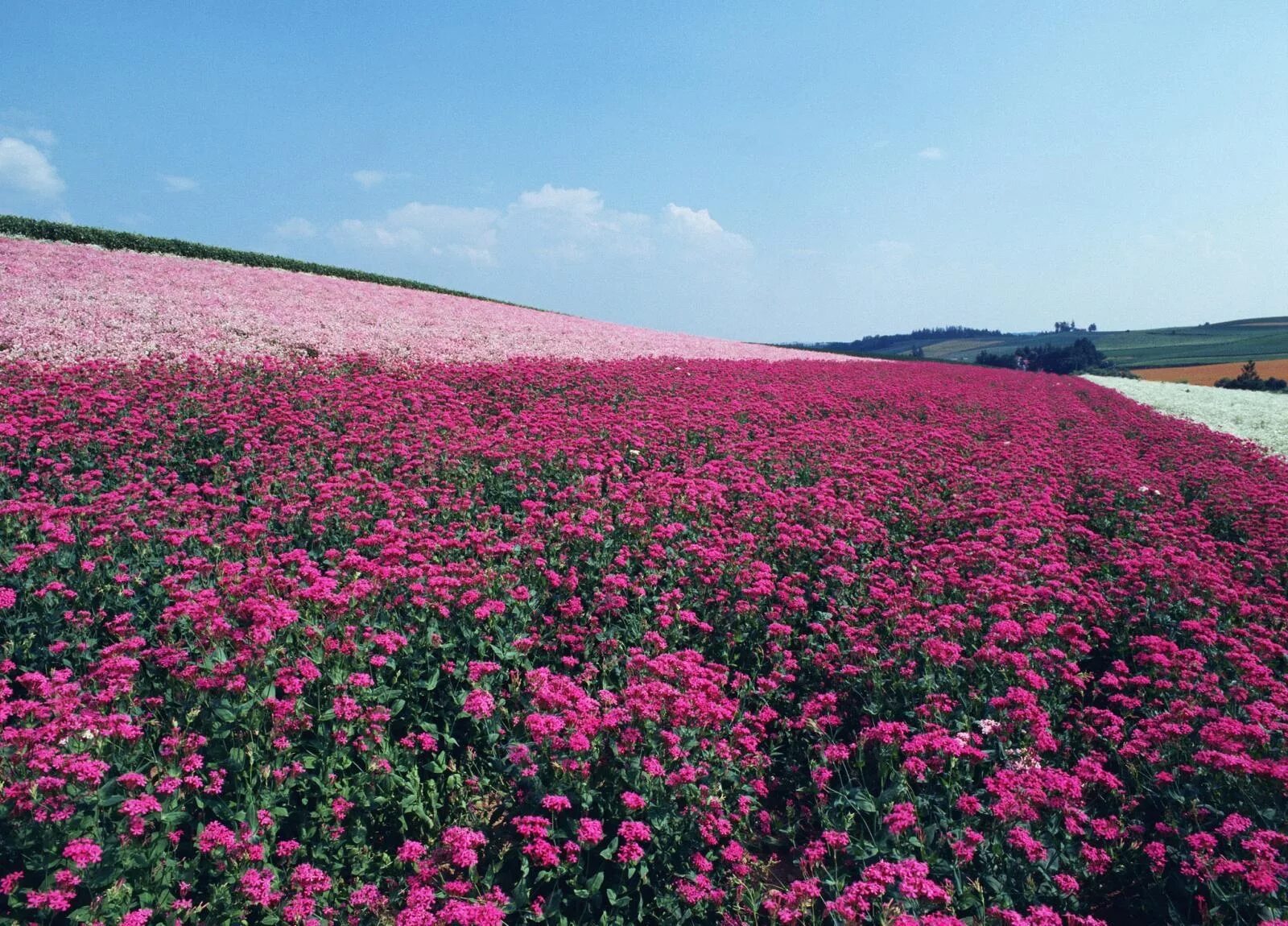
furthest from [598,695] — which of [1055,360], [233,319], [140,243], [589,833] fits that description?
[1055,360]

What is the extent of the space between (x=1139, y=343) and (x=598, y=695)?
135602 millimetres

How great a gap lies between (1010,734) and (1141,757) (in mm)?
1011

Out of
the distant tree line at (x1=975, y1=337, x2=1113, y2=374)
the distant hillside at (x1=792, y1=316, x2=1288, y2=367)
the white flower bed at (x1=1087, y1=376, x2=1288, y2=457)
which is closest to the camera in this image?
the white flower bed at (x1=1087, y1=376, x2=1288, y2=457)

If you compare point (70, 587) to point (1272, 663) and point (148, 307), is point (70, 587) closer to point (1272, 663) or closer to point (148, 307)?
point (1272, 663)

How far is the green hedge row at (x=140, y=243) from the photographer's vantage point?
29.9 meters

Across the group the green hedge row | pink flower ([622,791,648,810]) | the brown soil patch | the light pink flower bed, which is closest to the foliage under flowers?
pink flower ([622,791,648,810])

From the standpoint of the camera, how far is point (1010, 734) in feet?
16.5

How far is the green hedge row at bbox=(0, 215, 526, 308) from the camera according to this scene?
29.9 meters

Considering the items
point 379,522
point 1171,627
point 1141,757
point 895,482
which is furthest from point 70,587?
point 1171,627

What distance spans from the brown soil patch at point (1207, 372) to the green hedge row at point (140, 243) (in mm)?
62127

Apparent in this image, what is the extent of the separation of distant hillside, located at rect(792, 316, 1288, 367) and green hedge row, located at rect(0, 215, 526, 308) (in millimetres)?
47120

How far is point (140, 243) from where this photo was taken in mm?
31953

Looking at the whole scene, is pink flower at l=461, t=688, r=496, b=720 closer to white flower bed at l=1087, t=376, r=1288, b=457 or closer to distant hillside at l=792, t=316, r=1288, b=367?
white flower bed at l=1087, t=376, r=1288, b=457

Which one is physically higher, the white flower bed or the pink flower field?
the white flower bed
